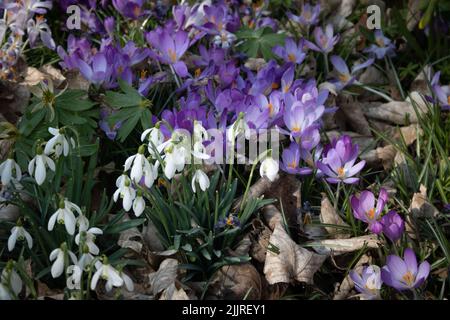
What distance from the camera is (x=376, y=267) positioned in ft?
6.80

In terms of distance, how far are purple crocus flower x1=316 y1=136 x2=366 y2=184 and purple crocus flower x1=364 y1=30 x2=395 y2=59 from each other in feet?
2.97

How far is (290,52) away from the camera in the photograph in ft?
9.59

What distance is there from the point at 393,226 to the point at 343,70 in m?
1.07

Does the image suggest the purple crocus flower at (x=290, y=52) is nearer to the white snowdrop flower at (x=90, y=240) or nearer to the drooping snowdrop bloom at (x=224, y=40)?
the drooping snowdrop bloom at (x=224, y=40)

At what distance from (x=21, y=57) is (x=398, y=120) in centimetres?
156

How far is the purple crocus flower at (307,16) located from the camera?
3.23m

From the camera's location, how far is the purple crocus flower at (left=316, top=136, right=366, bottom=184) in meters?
2.34

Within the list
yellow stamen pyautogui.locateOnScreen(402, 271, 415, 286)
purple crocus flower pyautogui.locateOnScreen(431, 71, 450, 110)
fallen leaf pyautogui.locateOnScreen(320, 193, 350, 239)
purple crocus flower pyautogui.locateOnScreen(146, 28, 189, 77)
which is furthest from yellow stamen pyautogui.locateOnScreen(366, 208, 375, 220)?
purple crocus flower pyautogui.locateOnScreen(146, 28, 189, 77)

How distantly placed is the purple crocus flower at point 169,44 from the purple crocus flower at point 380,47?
929 millimetres

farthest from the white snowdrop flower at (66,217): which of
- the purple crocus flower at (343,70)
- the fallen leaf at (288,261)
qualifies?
the purple crocus flower at (343,70)

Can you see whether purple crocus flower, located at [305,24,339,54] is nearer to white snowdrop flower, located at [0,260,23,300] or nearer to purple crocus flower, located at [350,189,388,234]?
purple crocus flower, located at [350,189,388,234]

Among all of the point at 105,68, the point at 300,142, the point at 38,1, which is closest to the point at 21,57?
the point at 38,1

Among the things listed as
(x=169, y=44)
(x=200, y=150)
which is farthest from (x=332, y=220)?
(x=169, y=44)

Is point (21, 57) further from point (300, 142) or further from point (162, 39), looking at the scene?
point (300, 142)
